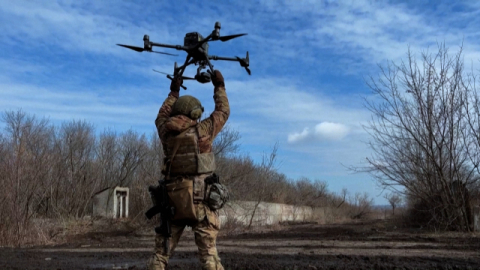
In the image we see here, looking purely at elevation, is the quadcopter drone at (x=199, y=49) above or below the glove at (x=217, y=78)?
above

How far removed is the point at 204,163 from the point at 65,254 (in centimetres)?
684

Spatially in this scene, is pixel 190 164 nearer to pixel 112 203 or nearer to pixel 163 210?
pixel 163 210

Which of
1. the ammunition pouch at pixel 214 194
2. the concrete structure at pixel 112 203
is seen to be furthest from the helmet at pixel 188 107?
the concrete structure at pixel 112 203

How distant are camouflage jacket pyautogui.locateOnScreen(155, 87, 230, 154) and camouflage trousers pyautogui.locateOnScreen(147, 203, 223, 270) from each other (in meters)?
0.68

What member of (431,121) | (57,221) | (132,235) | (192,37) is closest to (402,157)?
(431,121)

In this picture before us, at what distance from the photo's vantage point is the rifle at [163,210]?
14.9ft

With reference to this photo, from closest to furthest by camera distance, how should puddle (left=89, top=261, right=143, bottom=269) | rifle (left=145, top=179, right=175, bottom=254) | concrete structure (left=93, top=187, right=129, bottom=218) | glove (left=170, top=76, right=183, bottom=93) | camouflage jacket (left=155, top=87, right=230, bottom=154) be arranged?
rifle (left=145, top=179, right=175, bottom=254) < camouflage jacket (left=155, top=87, right=230, bottom=154) < glove (left=170, top=76, right=183, bottom=93) < puddle (left=89, top=261, right=143, bottom=269) < concrete structure (left=93, top=187, right=129, bottom=218)

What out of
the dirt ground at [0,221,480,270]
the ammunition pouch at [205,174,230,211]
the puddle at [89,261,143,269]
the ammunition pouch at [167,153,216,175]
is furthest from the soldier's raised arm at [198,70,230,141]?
the puddle at [89,261,143,269]

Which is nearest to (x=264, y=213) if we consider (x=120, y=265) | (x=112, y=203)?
(x=112, y=203)

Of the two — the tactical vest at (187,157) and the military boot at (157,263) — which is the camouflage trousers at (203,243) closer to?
the military boot at (157,263)

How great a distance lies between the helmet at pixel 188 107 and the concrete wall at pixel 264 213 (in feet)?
49.8

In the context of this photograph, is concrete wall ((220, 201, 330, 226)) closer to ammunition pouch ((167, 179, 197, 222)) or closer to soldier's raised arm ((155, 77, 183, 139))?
soldier's raised arm ((155, 77, 183, 139))

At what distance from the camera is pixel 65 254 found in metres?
9.98

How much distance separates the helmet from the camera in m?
4.78
